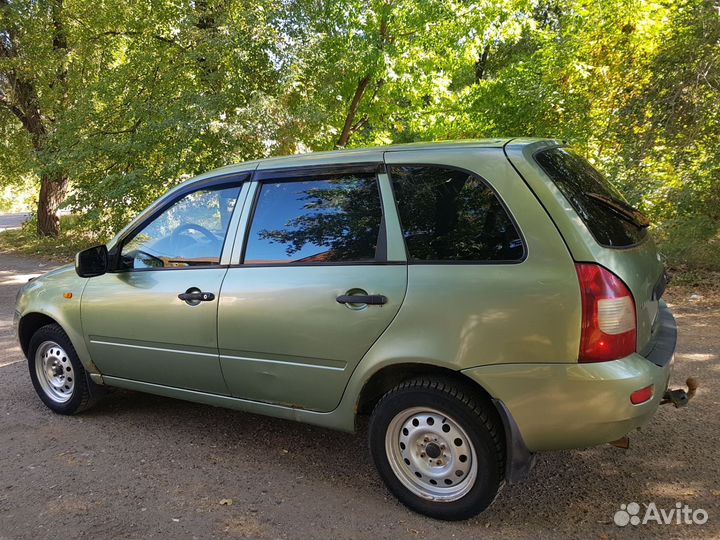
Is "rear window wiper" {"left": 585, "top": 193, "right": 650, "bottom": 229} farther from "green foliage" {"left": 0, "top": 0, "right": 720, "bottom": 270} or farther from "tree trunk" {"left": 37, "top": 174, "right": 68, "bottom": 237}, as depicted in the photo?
"tree trunk" {"left": 37, "top": 174, "right": 68, "bottom": 237}

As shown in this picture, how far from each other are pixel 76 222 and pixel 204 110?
164 inches

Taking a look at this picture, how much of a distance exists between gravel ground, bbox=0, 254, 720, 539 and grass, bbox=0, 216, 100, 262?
11644 millimetres

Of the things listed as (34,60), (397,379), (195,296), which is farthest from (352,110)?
(397,379)

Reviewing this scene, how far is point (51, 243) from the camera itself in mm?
16750

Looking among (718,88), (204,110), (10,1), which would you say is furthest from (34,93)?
(718,88)

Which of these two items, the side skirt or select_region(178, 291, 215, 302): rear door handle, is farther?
select_region(178, 291, 215, 302): rear door handle

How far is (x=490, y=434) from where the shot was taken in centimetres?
260

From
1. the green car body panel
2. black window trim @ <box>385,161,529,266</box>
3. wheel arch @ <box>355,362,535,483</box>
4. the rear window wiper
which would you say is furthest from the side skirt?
the rear window wiper

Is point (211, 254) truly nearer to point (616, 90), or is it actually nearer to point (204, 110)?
point (204, 110)

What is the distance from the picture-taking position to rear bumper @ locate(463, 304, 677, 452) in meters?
2.40

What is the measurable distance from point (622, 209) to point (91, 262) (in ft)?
11.2

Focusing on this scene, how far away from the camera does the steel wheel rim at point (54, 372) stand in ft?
13.9

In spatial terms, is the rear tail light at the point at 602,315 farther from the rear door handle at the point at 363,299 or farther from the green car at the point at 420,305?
the rear door handle at the point at 363,299

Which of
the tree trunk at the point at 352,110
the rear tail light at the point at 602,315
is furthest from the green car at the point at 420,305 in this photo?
the tree trunk at the point at 352,110
